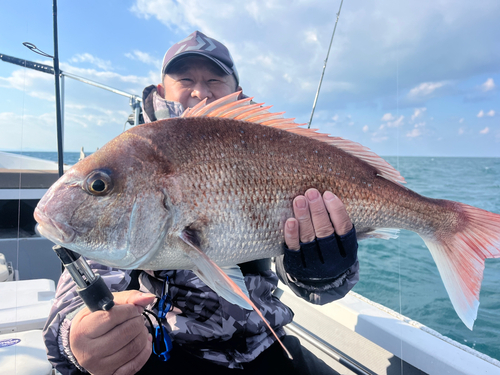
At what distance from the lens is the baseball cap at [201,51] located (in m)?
1.93

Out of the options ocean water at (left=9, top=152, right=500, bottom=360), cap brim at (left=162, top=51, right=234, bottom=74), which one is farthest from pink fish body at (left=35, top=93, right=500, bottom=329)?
ocean water at (left=9, top=152, right=500, bottom=360)

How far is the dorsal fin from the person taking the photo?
1.21 metres

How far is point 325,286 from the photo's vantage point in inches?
60.6

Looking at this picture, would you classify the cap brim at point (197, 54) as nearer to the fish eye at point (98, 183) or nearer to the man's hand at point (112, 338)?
the fish eye at point (98, 183)

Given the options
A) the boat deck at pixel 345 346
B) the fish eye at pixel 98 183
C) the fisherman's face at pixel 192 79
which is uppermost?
the fisherman's face at pixel 192 79

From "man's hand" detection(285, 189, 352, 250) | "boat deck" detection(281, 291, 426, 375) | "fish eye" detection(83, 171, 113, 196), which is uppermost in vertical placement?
"fish eye" detection(83, 171, 113, 196)

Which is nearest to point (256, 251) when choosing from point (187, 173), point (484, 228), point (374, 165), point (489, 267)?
point (187, 173)

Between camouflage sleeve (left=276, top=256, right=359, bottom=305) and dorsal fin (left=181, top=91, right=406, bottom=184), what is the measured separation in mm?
554

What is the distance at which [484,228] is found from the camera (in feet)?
4.33

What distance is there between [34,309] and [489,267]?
8.57m

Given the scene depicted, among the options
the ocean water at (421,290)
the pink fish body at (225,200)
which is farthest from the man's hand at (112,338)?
the ocean water at (421,290)

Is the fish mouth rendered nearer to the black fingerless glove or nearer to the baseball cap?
the black fingerless glove

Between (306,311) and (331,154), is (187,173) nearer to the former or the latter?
(331,154)

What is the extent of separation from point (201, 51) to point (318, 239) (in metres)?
1.42
